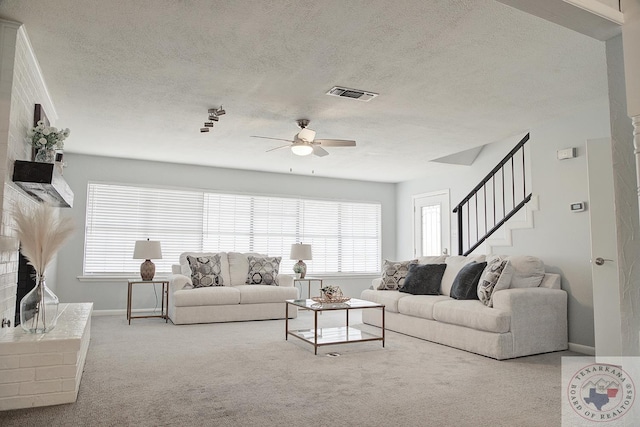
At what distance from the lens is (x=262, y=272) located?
23.1 ft

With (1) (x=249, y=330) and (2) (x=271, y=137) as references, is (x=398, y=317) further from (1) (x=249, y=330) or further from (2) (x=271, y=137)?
(2) (x=271, y=137)

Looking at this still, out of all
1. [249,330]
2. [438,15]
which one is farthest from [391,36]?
[249,330]

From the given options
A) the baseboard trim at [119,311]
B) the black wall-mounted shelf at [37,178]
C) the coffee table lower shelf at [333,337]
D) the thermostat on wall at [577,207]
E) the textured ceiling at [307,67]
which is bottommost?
the baseboard trim at [119,311]

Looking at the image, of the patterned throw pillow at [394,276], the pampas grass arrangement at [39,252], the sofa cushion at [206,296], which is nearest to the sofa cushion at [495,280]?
the patterned throw pillow at [394,276]

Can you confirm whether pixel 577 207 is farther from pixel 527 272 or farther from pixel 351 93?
pixel 351 93

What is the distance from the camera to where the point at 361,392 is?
3.19m

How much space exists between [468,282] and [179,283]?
3.77 metres

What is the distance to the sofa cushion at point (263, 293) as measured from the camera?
642 centimetres

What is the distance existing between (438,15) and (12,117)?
3.04 meters

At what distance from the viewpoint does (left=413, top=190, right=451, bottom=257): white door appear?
8.20 meters

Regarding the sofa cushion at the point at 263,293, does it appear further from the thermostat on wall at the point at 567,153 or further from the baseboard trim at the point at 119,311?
the thermostat on wall at the point at 567,153

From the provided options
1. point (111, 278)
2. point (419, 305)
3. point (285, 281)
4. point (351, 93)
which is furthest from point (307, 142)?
point (111, 278)

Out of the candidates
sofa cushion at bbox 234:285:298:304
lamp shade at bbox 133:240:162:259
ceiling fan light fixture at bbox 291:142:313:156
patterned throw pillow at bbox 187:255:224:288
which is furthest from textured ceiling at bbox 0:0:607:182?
sofa cushion at bbox 234:285:298:304

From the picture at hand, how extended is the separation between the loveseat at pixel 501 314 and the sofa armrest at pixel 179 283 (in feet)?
9.82
